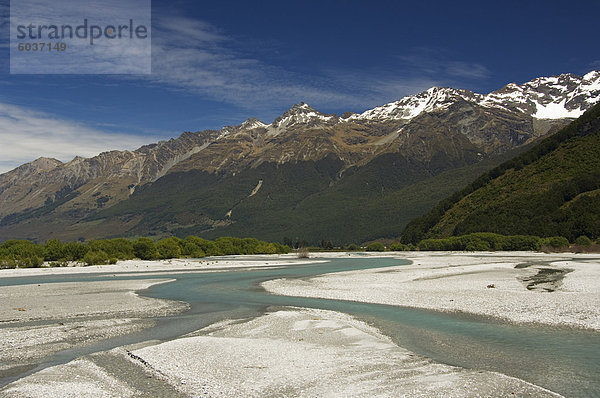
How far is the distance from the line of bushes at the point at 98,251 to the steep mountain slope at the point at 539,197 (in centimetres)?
8003

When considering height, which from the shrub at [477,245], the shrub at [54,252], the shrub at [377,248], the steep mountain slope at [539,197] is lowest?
the shrub at [377,248]

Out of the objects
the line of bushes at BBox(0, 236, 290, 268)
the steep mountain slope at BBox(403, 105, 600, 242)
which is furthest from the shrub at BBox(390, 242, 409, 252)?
the line of bushes at BBox(0, 236, 290, 268)

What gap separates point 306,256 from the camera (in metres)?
143

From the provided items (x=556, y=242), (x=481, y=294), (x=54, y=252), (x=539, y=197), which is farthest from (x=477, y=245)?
(x=54, y=252)

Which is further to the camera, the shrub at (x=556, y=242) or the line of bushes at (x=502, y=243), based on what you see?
the line of bushes at (x=502, y=243)

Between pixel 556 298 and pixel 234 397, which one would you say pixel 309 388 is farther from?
pixel 556 298

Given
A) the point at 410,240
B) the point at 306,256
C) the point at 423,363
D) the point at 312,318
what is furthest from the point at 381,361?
the point at 410,240

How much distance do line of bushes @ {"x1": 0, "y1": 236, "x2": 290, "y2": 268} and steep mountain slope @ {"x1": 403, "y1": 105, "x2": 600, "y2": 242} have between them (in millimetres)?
80030

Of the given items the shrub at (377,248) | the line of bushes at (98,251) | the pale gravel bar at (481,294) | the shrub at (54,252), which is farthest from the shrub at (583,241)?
the shrub at (54,252)

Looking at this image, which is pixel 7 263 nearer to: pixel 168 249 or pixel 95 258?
pixel 95 258

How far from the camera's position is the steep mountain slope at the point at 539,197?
125 m

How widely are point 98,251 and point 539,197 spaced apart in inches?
4802

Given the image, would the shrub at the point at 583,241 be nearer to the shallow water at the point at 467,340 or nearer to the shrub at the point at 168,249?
the shallow water at the point at 467,340

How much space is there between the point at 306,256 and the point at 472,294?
103340 millimetres
